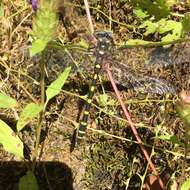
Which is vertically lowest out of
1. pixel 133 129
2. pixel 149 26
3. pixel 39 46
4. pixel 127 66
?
pixel 133 129

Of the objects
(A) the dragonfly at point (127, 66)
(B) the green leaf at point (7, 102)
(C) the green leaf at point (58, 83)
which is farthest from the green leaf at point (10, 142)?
(A) the dragonfly at point (127, 66)

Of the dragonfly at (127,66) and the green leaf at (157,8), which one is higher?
the green leaf at (157,8)

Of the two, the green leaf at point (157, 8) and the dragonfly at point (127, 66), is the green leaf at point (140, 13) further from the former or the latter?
the dragonfly at point (127, 66)

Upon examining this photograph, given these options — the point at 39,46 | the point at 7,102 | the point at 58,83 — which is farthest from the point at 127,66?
the point at 39,46

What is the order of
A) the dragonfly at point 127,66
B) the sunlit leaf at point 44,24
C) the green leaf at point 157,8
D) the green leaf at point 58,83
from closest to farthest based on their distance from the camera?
the sunlit leaf at point 44,24, the green leaf at point 58,83, the dragonfly at point 127,66, the green leaf at point 157,8

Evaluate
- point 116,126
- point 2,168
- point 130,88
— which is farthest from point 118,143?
point 2,168

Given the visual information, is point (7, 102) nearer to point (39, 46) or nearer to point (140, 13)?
point (39, 46)

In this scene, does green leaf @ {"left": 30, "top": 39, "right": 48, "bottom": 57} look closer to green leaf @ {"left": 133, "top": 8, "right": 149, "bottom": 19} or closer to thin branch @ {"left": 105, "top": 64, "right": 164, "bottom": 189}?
thin branch @ {"left": 105, "top": 64, "right": 164, "bottom": 189}

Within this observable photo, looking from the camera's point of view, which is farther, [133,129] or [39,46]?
[133,129]
